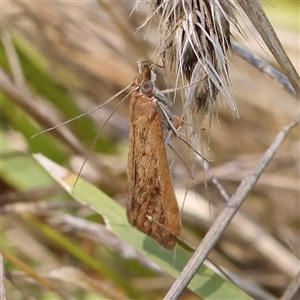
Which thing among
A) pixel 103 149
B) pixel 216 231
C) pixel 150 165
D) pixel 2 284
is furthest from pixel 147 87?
pixel 103 149

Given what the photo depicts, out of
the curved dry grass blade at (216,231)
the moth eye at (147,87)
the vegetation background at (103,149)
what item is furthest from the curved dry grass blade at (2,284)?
the moth eye at (147,87)

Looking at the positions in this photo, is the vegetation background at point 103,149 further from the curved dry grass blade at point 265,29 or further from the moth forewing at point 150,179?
the curved dry grass blade at point 265,29

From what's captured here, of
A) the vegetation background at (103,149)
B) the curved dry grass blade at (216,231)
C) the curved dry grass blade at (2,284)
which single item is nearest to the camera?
the curved dry grass blade at (216,231)

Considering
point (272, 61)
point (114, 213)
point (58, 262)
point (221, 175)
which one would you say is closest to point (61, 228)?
point (58, 262)

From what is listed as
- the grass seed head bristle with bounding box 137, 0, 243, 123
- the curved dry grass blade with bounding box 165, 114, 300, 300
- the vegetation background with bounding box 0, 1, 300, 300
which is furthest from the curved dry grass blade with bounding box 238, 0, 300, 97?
the vegetation background with bounding box 0, 1, 300, 300

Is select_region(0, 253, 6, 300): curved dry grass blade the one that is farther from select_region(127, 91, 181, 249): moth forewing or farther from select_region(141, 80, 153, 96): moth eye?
select_region(141, 80, 153, 96): moth eye

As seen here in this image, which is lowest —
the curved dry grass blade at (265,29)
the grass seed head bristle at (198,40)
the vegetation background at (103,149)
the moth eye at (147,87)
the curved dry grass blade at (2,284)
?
the curved dry grass blade at (2,284)
